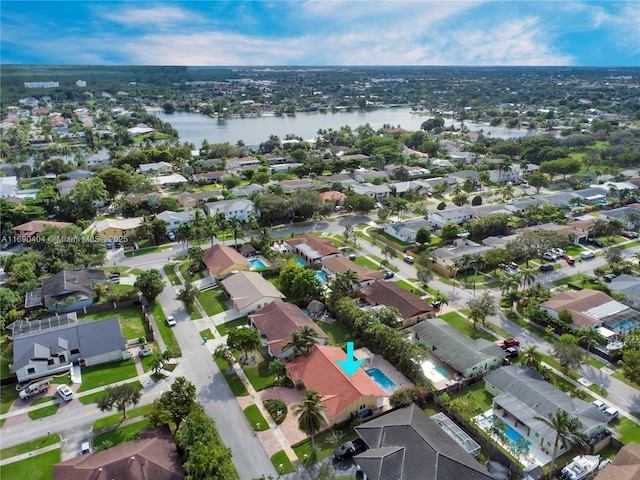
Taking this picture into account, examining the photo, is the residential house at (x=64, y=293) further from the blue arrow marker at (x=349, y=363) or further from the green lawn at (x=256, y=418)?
the blue arrow marker at (x=349, y=363)

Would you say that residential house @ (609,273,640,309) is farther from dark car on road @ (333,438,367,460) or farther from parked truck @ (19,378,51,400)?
parked truck @ (19,378,51,400)

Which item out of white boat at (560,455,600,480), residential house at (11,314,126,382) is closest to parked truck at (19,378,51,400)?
residential house at (11,314,126,382)

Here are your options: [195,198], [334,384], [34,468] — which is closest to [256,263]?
[334,384]

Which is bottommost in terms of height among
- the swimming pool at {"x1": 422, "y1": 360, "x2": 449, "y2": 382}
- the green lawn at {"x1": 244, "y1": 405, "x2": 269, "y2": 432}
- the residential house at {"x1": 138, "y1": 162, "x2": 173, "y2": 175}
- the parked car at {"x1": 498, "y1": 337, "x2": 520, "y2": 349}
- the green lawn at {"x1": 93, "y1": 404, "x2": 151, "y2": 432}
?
the green lawn at {"x1": 93, "y1": 404, "x2": 151, "y2": 432}

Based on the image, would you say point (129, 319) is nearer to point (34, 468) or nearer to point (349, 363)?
point (34, 468)

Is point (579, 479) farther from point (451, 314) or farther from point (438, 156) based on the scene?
point (438, 156)

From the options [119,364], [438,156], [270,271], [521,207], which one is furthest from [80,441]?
[438,156]
